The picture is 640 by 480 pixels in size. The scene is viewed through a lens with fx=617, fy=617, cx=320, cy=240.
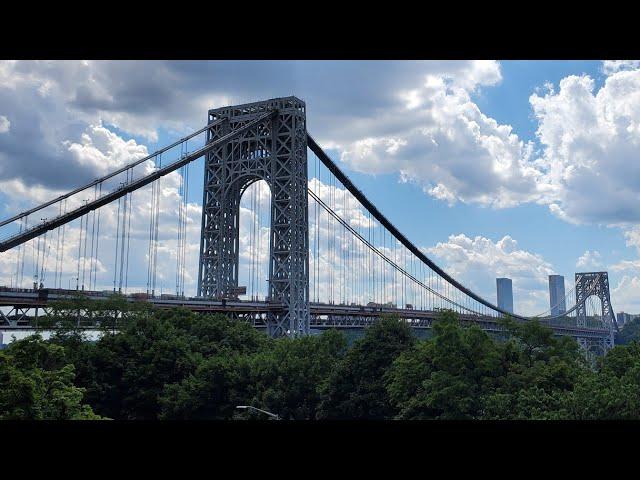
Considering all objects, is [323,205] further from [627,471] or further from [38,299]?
[627,471]

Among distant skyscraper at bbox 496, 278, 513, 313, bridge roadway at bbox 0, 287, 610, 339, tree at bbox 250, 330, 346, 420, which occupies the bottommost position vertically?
tree at bbox 250, 330, 346, 420

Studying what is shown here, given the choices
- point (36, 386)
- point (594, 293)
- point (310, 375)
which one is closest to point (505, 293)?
point (594, 293)

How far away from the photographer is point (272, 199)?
137 ft

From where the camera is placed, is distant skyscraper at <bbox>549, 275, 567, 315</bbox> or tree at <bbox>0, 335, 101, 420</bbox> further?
distant skyscraper at <bbox>549, 275, 567, 315</bbox>

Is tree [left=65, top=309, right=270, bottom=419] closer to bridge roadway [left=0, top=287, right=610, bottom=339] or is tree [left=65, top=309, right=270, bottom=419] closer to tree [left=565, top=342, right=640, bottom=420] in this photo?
bridge roadway [left=0, top=287, right=610, bottom=339]

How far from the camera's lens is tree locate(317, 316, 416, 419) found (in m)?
22.2

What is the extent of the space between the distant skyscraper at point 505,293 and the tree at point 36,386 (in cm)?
8720

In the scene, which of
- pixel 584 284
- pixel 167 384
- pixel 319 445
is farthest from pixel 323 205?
pixel 584 284

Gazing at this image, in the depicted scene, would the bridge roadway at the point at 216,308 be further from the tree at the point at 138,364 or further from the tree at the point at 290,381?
the tree at the point at 290,381

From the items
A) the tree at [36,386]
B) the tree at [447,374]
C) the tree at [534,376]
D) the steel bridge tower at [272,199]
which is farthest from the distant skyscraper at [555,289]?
the tree at [36,386]

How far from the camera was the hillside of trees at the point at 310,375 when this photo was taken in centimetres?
1655

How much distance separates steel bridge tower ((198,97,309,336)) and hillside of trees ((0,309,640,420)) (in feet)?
26.6

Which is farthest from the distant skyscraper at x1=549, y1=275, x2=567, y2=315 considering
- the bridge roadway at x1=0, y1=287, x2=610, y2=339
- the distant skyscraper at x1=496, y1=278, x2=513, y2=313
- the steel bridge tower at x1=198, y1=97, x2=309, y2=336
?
the steel bridge tower at x1=198, y1=97, x2=309, y2=336

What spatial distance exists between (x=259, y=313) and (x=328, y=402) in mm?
17836
